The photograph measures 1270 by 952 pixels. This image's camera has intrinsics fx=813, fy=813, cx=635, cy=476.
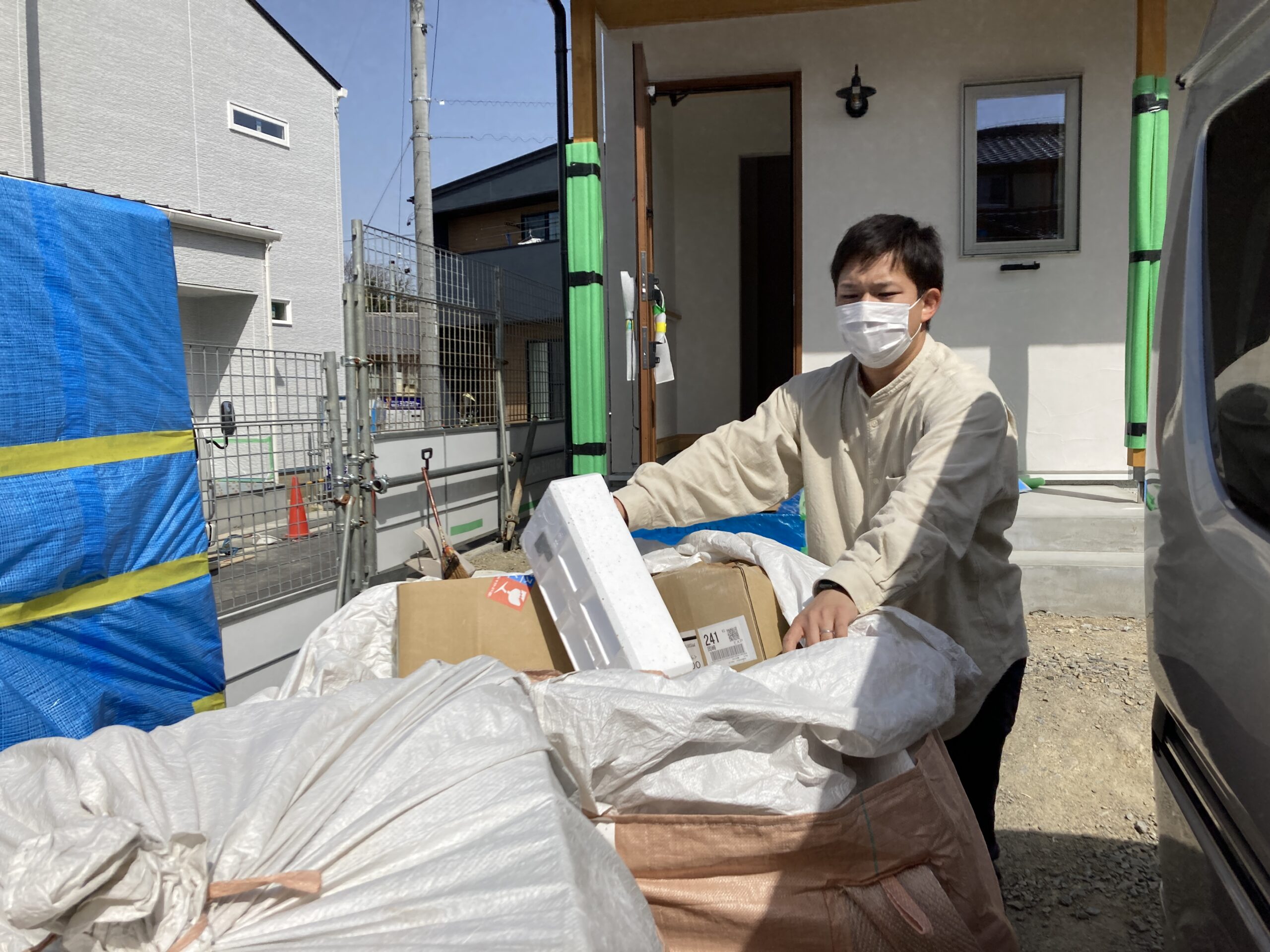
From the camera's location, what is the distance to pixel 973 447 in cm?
155

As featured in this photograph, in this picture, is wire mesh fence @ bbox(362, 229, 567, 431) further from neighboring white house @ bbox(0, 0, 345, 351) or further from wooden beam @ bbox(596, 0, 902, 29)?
neighboring white house @ bbox(0, 0, 345, 351)

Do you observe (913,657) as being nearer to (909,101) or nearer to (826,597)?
(826,597)

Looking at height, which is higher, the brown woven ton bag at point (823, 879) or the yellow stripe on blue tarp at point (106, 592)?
the yellow stripe on blue tarp at point (106, 592)

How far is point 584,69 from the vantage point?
4.59 metres

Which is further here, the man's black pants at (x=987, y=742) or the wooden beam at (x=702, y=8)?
the wooden beam at (x=702, y=8)

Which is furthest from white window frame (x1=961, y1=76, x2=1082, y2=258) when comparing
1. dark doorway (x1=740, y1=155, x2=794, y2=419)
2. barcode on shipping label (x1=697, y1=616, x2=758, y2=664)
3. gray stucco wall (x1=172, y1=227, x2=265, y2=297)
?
gray stucco wall (x1=172, y1=227, x2=265, y2=297)

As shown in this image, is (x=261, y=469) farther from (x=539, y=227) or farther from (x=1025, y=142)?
(x=539, y=227)

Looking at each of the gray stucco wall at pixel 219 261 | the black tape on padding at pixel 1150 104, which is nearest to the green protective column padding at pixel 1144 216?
the black tape on padding at pixel 1150 104

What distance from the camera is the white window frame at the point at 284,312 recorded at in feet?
42.7

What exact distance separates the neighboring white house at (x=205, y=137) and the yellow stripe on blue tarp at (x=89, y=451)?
755cm

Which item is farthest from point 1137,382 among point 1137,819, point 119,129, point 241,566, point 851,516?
point 119,129

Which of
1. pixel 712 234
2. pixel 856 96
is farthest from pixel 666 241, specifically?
pixel 856 96

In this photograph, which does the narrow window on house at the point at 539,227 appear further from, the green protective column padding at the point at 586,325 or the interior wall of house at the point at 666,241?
the green protective column padding at the point at 586,325

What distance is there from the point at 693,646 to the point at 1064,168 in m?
5.05
